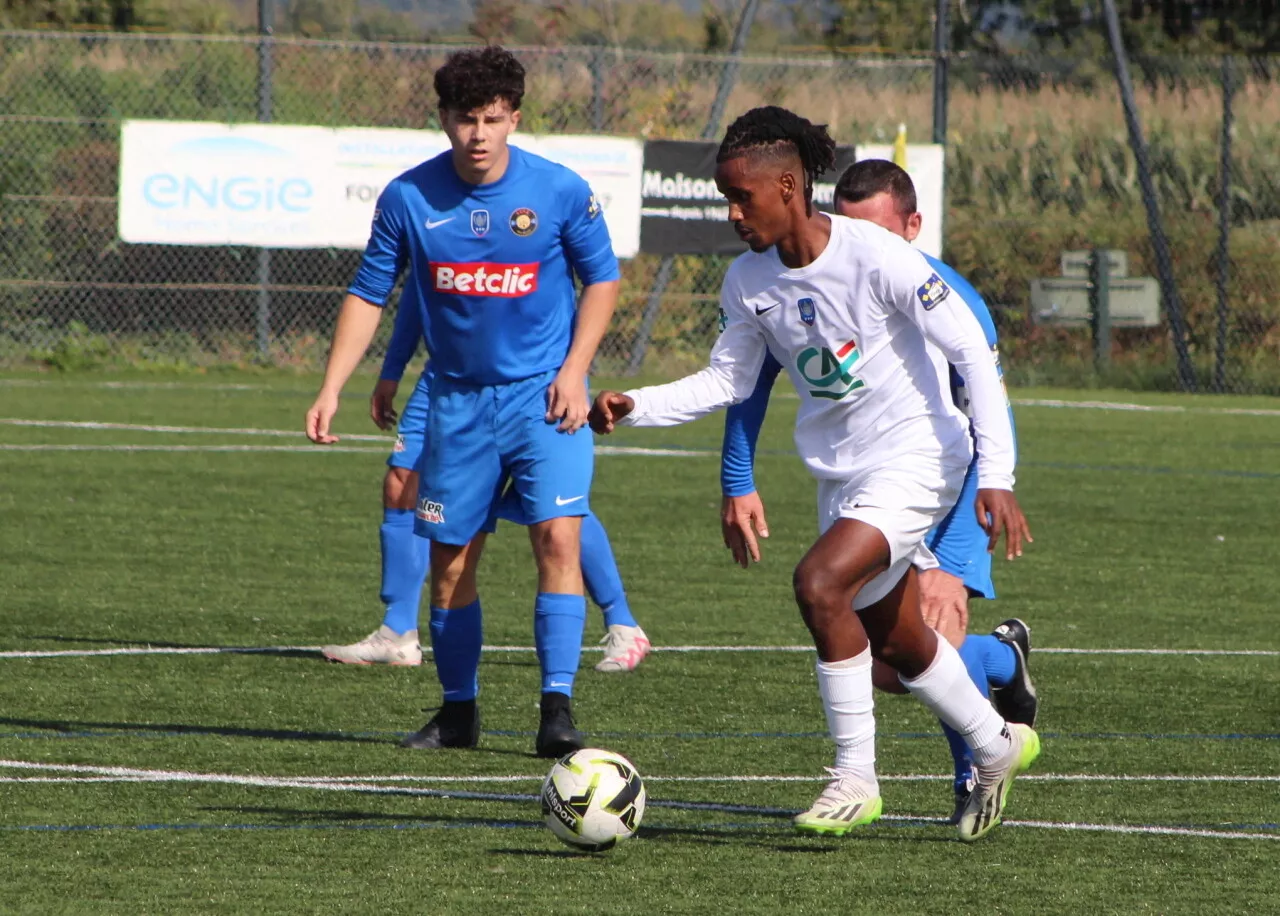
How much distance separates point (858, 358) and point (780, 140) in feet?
1.78

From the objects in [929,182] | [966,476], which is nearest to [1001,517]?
[966,476]

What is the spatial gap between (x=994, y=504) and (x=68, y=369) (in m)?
17.1

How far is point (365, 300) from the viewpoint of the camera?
674 cm

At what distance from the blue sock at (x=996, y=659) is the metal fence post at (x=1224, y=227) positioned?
15.7 metres

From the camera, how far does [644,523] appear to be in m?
12.1

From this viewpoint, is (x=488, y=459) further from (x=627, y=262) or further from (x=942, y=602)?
(x=627, y=262)

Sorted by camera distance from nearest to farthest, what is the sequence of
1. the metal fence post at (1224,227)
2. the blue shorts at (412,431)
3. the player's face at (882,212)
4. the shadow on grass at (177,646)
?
the player's face at (882,212) < the blue shorts at (412,431) < the shadow on grass at (177,646) < the metal fence post at (1224,227)

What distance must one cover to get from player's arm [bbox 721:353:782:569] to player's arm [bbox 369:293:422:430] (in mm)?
1581

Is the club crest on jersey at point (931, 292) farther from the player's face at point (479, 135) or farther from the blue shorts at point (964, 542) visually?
the player's face at point (479, 135)

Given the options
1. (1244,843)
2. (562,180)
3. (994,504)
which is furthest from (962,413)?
(562,180)

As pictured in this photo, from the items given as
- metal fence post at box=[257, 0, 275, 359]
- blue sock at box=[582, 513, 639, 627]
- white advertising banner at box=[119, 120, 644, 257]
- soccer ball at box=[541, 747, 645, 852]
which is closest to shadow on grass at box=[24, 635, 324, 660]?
blue sock at box=[582, 513, 639, 627]

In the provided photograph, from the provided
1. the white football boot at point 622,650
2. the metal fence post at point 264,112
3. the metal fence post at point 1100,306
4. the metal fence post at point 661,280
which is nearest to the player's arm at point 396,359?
the white football boot at point 622,650

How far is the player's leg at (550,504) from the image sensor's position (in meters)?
6.55

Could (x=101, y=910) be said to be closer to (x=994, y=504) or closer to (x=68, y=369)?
(x=994, y=504)
